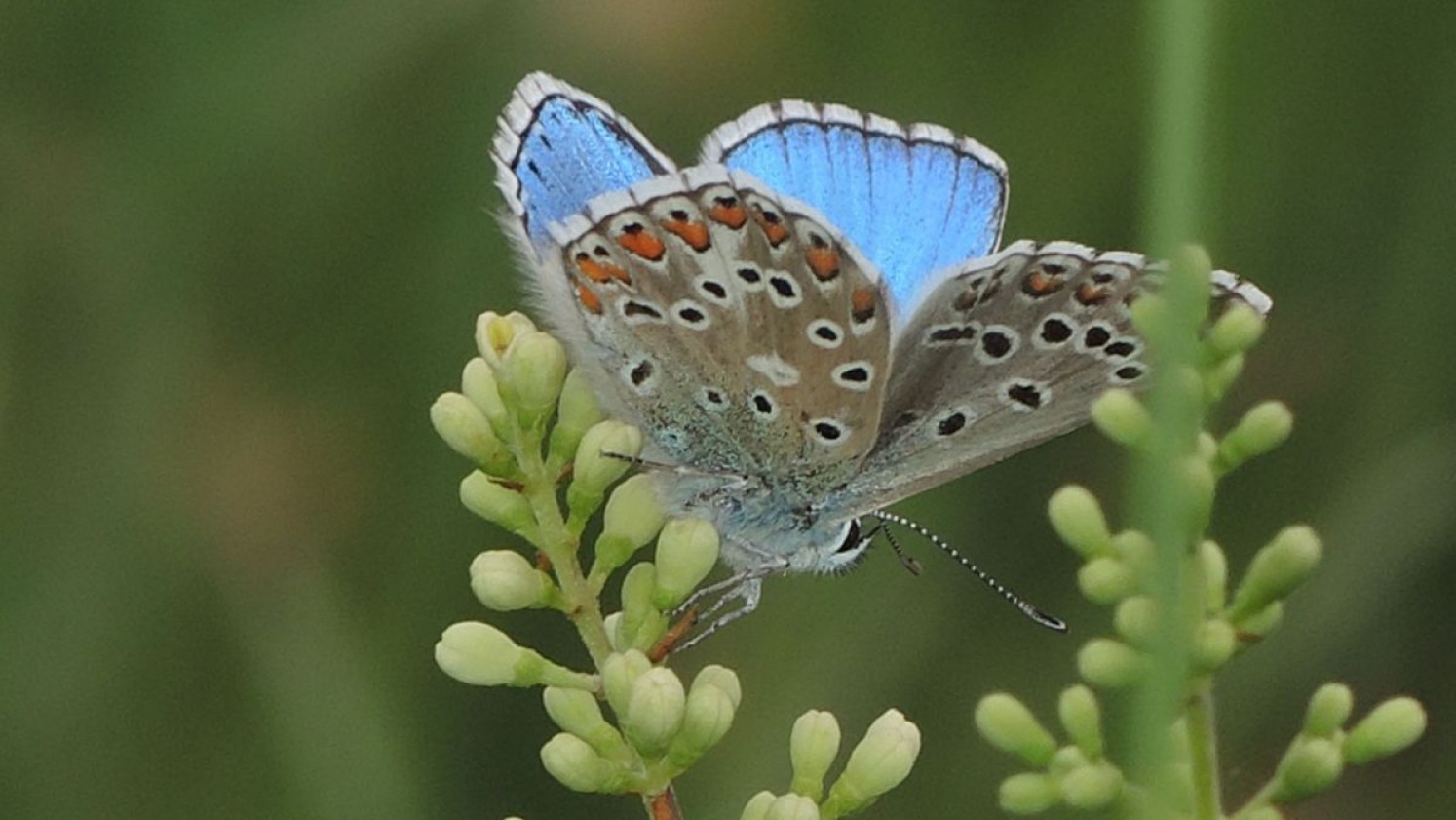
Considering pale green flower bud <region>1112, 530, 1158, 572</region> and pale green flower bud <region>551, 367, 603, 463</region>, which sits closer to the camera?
pale green flower bud <region>1112, 530, 1158, 572</region>

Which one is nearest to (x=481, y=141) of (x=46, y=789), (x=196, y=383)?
(x=196, y=383)

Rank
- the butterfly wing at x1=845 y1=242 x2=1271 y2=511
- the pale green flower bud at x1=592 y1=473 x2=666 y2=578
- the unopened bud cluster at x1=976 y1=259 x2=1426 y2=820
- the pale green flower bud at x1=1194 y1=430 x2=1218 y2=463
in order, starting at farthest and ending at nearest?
the butterfly wing at x1=845 y1=242 x2=1271 y2=511, the pale green flower bud at x1=592 y1=473 x2=666 y2=578, the pale green flower bud at x1=1194 y1=430 x2=1218 y2=463, the unopened bud cluster at x1=976 y1=259 x2=1426 y2=820

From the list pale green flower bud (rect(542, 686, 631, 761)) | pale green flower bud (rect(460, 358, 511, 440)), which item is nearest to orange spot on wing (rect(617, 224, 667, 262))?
pale green flower bud (rect(460, 358, 511, 440))

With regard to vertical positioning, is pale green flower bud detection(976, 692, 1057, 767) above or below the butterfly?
below

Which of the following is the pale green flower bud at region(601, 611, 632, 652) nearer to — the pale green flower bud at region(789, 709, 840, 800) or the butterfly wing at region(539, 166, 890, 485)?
the pale green flower bud at region(789, 709, 840, 800)

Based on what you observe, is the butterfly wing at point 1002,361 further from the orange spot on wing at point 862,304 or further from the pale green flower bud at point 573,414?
the pale green flower bud at point 573,414

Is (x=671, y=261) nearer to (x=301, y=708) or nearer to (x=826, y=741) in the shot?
(x=826, y=741)

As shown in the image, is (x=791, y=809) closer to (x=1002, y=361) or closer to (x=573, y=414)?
(x=573, y=414)
